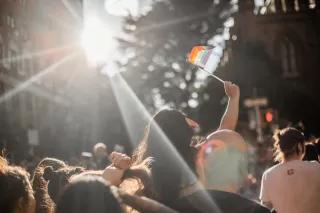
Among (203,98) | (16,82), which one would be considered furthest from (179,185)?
(203,98)

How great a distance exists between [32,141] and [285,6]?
2520 cm

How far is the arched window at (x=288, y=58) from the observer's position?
4722 cm

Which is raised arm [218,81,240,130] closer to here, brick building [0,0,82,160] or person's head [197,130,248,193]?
person's head [197,130,248,193]

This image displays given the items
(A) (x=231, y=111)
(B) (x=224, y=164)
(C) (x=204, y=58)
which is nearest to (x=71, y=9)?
(C) (x=204, y=58)

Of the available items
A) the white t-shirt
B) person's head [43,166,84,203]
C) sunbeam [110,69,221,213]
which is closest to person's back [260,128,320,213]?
the white t-shirt

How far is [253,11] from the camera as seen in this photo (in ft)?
158

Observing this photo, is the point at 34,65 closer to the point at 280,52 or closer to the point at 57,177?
the point at 280,52

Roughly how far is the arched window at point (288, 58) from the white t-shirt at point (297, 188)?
142 feet

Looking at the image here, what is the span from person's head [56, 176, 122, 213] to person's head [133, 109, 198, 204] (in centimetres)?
83

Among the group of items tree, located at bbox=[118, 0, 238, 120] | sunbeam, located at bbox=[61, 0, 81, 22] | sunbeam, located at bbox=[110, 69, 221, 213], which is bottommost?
sunbeam, located at bbox=[110, 69, 221, 213]

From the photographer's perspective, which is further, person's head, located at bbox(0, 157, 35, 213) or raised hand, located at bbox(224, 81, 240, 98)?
raised hand, located at bbox(224, 81, 240, 98)

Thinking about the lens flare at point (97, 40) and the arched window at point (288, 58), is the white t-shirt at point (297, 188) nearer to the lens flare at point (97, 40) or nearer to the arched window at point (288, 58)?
the lens flare at point (97, 40)

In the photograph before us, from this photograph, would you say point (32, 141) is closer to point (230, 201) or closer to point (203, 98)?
point (203, 98)

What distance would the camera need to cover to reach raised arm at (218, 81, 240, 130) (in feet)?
13.8
